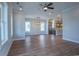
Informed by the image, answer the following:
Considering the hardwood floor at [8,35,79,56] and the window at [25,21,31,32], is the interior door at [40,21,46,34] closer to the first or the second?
the window at [25,21,31,32]

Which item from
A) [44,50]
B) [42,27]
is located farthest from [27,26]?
[44,50]

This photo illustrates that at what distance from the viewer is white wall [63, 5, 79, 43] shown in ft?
27.2

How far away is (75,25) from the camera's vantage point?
8.49 metres

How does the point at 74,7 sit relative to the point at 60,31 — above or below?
above

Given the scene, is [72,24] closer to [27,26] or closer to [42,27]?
[27,26]

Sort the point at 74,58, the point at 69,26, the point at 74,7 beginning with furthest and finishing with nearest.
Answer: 1. the point at 69,26
2. the point at 74,7
3. the point at 74,58

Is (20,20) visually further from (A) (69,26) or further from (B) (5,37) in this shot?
(B) (5,37)

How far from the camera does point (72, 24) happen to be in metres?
8.87

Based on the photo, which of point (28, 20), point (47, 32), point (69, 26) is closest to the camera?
point (69, 26)

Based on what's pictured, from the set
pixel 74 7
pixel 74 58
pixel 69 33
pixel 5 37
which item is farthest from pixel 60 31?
pixel 74 58

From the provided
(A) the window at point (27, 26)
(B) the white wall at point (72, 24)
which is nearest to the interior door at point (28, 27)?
(A) the window at point (27, 26)

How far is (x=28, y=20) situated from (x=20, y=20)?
5705 mm

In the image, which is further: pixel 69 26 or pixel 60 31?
pixel 60 31

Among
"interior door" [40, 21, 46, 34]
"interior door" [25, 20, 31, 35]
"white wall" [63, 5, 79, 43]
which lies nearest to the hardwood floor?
"white wall" [63, 5, 79, 43]
